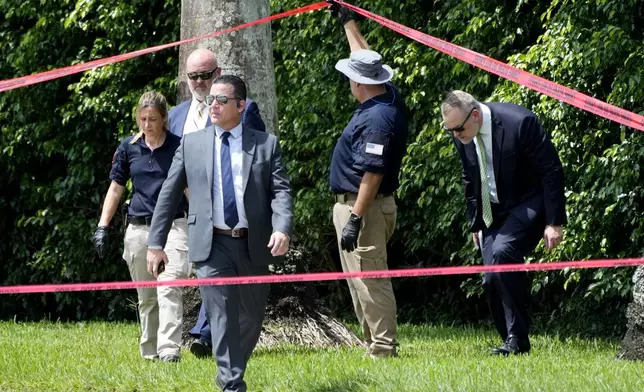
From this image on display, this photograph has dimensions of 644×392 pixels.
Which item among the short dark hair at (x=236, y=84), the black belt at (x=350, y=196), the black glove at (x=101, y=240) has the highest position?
the short dark hair at (x=236, y=84)

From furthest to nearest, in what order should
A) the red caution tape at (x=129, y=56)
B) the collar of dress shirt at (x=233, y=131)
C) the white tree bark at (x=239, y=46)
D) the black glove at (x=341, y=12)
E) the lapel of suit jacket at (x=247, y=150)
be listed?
1. the white tree bark at (x=239, y=46)
2. the black glove at (x=341, y=12)
3. the red caution tape at (x=129, y=56)
4. the collar of dress shirt at (x=233, y=131)
5. the lapel of suit jacket at (x=247, y=150)

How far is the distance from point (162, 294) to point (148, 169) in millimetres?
886

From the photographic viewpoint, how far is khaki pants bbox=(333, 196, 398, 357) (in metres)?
8.07

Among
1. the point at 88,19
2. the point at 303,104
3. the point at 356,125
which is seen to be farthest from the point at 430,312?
the point at 356,125

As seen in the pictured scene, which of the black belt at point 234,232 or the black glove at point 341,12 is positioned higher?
the black glove at point 341,12

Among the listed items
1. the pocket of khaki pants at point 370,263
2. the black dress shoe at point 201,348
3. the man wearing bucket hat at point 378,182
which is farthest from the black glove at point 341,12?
the black dress shoe at point 201,348

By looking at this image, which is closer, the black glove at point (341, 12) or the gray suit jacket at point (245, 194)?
the gray suit jacket at point (245, 194)

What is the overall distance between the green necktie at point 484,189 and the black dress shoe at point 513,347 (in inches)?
31.8

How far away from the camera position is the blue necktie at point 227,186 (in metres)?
6.59

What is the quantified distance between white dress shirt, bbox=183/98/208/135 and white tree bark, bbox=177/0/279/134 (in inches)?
33.2

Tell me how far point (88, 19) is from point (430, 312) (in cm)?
562

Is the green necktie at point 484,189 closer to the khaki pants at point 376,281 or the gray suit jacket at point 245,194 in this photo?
the khaki pants at point 376,281

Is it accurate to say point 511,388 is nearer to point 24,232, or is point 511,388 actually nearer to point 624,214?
point 624,214

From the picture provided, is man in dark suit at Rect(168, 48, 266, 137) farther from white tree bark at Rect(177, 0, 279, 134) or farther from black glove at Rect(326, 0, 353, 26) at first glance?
black glove at Rect(326, 0, 353, 26)
